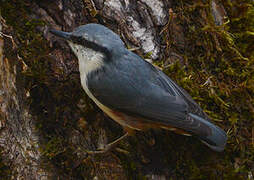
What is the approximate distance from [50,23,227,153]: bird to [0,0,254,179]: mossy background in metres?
0.13

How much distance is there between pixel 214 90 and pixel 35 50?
1534mm

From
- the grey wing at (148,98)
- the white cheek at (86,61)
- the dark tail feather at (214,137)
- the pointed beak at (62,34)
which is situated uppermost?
the pointed beak at (62,34)

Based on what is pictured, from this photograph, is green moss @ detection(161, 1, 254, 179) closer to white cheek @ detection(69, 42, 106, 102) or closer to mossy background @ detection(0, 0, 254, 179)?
mossy background @ detection(0, 0, 254, 179)

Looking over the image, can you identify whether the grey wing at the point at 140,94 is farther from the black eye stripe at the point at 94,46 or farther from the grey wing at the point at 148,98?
the black eye stripe at the point at 94,46

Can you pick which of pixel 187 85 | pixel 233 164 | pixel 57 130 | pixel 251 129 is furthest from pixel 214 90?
pixel 57 130

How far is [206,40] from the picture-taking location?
292 cm

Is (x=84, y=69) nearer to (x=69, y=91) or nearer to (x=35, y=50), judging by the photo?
(x=69, y=91)

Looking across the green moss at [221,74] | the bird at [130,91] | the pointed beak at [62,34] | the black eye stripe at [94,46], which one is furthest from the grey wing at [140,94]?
the pointed beak at [62,34]

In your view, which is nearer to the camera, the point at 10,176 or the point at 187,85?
the point at 10,176

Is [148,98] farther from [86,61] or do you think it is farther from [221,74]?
[221,74]

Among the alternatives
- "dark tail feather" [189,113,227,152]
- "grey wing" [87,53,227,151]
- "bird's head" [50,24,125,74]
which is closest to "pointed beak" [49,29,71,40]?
"bird's head" [50,24,125,74]

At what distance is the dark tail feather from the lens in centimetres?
255

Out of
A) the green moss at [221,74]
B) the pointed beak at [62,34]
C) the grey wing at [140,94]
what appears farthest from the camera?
the green moss at [221,74]

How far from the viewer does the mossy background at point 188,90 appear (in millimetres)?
2533
